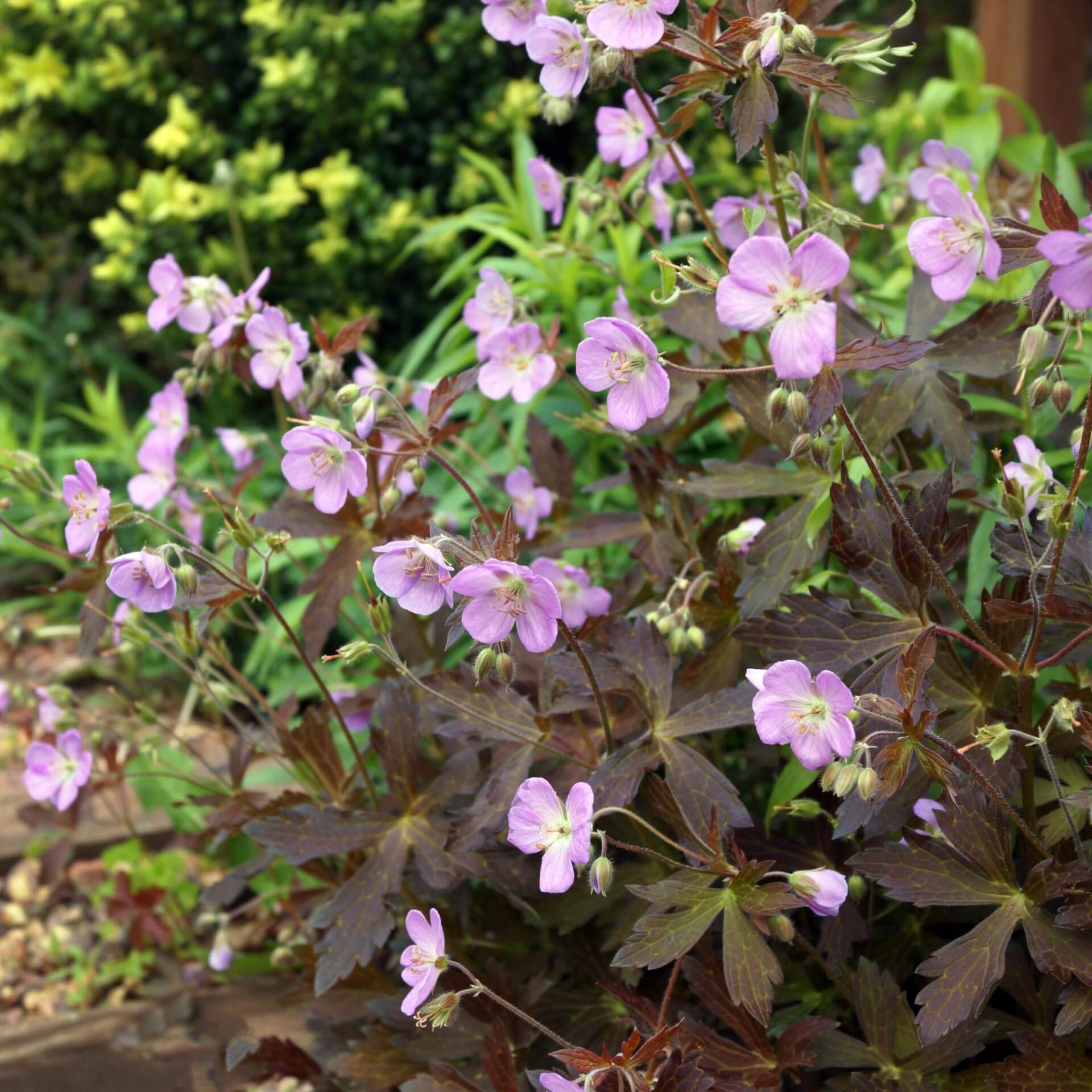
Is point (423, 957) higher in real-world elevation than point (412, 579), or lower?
lower

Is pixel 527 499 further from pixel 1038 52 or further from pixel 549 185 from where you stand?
pixel 1038 52

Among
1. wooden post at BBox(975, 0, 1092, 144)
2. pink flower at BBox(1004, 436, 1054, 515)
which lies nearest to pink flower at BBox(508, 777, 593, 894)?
pink flower at BBox(1004, 436, 1054, 515)

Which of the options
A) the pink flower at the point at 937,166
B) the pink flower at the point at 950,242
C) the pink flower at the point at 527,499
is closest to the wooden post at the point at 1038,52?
the pink flower at the point at 937,166

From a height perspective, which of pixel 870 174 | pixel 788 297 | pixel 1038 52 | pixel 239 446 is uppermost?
→ pixel 788 297

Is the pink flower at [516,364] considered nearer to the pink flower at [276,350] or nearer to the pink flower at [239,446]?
the pink flower at [276,350]

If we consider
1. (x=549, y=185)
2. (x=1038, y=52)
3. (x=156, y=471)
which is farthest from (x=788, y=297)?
(x=1038, y=52)

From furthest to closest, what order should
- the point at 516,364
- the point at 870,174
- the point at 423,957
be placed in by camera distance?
1. the point at 870,174
2. the point at 516,364
3. the point at 423,957

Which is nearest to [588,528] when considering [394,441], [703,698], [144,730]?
[394,441]
